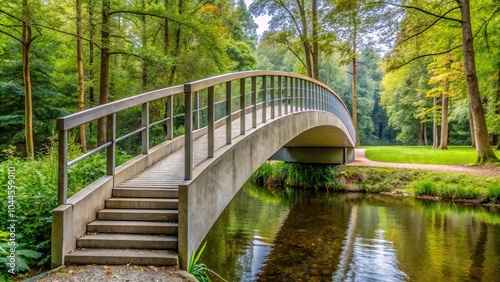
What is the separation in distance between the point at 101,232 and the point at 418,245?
736 centimetres

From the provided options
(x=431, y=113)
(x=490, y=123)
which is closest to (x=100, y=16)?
(x=490, y=123)

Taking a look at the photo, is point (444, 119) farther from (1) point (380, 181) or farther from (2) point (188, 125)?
(2) point (188, 125)

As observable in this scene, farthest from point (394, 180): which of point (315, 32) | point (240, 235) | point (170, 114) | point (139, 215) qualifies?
point (139, 215)

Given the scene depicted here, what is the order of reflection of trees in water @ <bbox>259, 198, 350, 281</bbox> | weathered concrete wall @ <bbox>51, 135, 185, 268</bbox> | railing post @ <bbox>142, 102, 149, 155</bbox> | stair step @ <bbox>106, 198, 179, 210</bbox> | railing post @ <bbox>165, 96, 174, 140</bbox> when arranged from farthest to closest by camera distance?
railing post @ <bbox>165, 96, 174, 140</bbox> → reflection of trees in water @ <bbox>259, 198, 350, 281</bbox> → railing post @ <bbox>142, 102, 149, 155</bbox> → stair step @ <bbox>106, 198, 179, 210</bbox> → weathered concrete wall @ <bbox>51, 135, 185, 268</bbox>

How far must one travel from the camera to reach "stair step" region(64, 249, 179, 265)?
11.9ft

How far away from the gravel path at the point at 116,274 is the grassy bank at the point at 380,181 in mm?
12436

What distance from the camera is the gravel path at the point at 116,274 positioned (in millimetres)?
3270

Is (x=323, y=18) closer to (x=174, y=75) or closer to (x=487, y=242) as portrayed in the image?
(x=174, y=75)

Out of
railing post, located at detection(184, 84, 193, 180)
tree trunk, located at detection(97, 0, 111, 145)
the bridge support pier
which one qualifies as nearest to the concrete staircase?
railing post, located at detection(184, 84, 193, 180)

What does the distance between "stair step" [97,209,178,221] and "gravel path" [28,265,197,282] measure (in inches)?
31.8

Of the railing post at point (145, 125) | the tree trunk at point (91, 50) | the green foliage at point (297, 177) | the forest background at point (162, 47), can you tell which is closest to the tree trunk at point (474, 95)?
the forest background at point (162, 47)

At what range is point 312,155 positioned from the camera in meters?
17.6

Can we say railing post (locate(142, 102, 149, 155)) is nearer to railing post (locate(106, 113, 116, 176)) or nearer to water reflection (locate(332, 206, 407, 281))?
railing post (locate(106, 113, 116, 176))

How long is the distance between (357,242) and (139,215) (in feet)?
20.3
